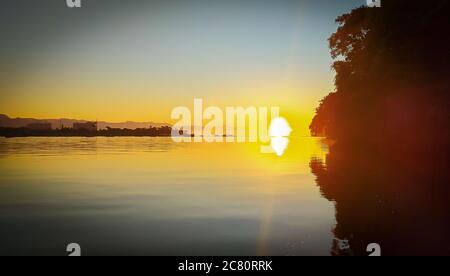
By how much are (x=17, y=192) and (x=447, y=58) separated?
21306 millimetres

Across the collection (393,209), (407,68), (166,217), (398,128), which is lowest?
(166,217)

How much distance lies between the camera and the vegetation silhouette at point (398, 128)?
9.64 meters

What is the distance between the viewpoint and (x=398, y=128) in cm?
3141

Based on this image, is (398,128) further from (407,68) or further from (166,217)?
(166,217)

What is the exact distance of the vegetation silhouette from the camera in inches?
380

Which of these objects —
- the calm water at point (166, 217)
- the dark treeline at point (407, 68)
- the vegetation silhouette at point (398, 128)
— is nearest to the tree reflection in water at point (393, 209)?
the vegetation silhouette at point (398, 128)

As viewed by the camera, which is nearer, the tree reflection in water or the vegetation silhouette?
the tree reflection in water

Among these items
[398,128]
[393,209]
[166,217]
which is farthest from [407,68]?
[166,217]

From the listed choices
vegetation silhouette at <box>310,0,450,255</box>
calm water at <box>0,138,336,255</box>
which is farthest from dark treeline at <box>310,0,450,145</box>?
calm water at <box>0,138,336,255</box>

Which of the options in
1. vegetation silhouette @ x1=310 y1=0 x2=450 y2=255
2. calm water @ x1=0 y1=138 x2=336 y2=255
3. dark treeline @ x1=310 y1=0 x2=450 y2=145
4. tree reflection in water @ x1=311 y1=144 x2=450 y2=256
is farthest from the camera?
dark treeline @ x1=310 y1=0 x2=450 y2=145

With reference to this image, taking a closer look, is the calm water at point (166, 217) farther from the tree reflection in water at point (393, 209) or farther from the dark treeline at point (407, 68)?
the dark treeline at point (407, 68)

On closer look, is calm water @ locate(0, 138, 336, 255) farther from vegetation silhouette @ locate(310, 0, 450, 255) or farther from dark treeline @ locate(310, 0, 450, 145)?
dark treeline @ locate(310, 0, 450, 145)

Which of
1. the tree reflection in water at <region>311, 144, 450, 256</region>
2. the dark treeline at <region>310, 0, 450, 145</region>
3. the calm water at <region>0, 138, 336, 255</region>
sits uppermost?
the dark treeline at <region>310, 0, 450, 145</region>

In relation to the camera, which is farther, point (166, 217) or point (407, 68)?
point (407, 68)
